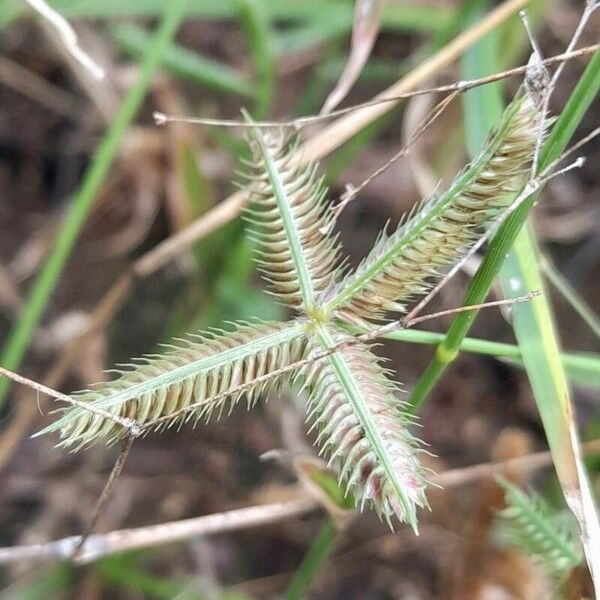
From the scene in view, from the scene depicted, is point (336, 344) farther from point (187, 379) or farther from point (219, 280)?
point (219, 280)

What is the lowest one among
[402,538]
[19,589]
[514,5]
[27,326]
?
[19,589]

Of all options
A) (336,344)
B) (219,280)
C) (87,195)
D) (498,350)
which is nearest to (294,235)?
(336,344)

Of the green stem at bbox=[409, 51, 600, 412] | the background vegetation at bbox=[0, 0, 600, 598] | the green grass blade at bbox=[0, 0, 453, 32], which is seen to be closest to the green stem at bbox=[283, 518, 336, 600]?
the background vegetation at bbox=[0, 0, 600, 598]

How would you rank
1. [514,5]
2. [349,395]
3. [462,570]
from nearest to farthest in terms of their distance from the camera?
[349,395] → [514,5] → [462,570]

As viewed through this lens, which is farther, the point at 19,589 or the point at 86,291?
the point at 86,291

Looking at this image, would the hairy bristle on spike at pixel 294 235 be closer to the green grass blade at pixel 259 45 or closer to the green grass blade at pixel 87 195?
the green grass blade at pixel 87 195

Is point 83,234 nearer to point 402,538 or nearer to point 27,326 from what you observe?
point 27,326

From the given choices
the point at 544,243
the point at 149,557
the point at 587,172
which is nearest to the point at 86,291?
the point at 149,557
